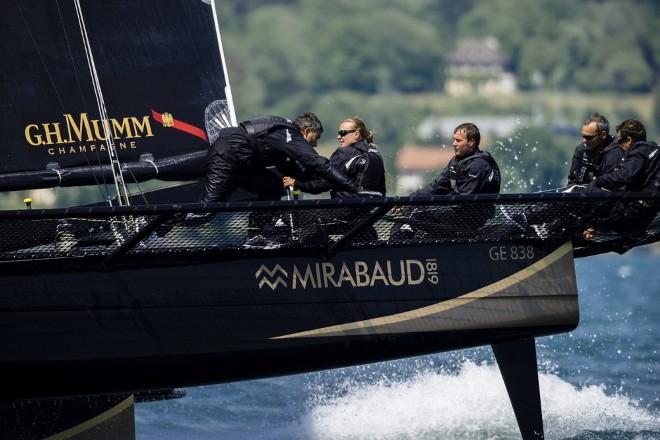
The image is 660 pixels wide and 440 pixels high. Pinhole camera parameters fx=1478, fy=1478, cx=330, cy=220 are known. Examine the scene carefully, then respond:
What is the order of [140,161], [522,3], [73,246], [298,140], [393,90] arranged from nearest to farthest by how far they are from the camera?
1. [73,246]
2. [298,140]
3. [140,161]
4. [393,90]
5. [522,3]

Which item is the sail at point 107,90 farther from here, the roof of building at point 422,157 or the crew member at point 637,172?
the roof of building at point 422,157

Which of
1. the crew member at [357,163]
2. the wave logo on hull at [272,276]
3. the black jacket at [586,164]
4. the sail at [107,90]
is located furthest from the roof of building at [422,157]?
the wave logo on hull at [272,276]

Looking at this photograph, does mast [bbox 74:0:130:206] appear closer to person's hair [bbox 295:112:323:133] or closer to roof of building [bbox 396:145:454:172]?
person's hair [bbox 295:112:323:133]

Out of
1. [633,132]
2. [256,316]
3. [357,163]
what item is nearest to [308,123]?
[357,163]

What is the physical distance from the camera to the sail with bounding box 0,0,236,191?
30.1 ft

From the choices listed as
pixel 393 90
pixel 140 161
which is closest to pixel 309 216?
pixel 140 161

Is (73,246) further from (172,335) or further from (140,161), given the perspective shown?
(140,161)

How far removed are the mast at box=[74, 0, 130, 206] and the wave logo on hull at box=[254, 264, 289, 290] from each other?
102 cm

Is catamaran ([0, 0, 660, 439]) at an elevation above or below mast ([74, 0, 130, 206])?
below

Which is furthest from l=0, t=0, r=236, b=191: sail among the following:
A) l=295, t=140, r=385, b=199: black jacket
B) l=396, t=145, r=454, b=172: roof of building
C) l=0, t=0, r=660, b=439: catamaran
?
l=396, t=145, r=454, b=172: roof of building

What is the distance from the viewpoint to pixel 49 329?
7984 millimetres

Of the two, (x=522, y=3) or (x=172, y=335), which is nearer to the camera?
(x=172, y=335)

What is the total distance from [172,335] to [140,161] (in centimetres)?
185

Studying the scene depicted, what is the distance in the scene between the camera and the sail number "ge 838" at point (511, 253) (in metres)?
8.34
